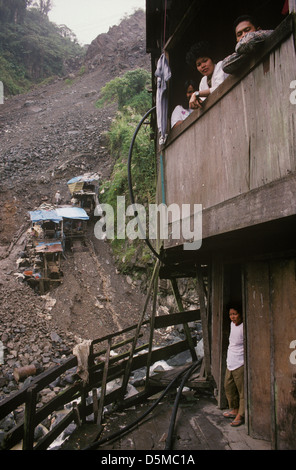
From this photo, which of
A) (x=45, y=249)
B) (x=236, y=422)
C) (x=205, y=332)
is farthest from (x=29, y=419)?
(x=45, y=249)

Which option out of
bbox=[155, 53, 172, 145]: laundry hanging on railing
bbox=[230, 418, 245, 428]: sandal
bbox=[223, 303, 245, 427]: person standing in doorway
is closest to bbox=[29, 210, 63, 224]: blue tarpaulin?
bbox=[155, 53, 172, 145]: laundry hanging on railing

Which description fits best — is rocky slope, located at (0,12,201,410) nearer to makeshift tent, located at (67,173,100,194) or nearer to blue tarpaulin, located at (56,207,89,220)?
makeshift tent, located at (67,173,100,194)

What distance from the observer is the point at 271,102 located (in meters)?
2.21

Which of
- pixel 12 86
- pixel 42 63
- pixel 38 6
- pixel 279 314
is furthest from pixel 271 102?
pixel 38 6

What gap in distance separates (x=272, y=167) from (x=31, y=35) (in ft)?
201

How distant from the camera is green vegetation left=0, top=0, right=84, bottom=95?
42594 mm

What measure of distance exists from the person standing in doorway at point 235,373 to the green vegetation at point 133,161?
A: 24.8 feet

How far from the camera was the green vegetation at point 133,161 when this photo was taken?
1548cm

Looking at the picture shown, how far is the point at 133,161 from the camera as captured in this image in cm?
1733

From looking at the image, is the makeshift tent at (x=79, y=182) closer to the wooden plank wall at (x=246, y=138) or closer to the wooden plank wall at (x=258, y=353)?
the wooden plank wall at (x=246, y=138)

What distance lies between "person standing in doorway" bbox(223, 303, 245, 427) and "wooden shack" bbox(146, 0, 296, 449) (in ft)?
0.85

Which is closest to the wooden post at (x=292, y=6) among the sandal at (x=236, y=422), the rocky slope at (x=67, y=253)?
the sandal at (x=236, y=422)

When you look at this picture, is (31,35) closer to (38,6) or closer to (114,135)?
(38,6)

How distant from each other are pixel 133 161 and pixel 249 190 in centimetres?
1551
